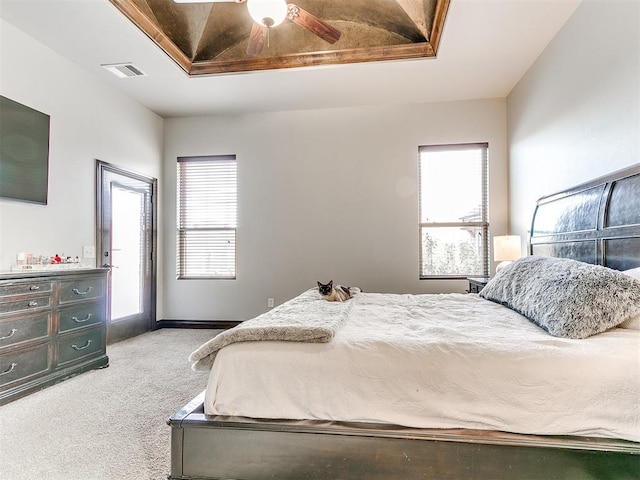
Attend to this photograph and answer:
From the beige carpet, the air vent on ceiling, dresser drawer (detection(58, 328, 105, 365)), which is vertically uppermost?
the air vent on ceiling

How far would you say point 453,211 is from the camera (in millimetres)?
4414

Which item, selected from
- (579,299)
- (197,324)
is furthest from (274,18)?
(197,324)

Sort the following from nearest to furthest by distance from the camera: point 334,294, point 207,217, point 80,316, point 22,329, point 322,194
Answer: point 22,329
point 334,294
point 80,316
point 322,194
point 207,217

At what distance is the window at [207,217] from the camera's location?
478 centimetres

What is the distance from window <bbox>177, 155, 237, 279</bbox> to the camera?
188 inches

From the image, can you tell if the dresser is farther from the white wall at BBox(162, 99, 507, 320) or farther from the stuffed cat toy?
the stuffed cat toy

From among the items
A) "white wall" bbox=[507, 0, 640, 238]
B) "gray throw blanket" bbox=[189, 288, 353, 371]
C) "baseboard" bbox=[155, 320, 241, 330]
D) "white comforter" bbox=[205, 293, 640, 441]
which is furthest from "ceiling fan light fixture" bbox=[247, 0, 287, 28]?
"baseboard" bbox=[155, 320, 241, 330]

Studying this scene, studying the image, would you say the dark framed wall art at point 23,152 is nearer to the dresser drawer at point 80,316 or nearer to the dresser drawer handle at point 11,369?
the dresser drawer at point 80,316

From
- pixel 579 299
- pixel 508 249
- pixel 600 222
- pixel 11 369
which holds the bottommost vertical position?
pixel 11 369

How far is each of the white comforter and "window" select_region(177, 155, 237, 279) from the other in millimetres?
3480

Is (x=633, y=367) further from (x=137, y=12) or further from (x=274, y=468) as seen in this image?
(x=137, y=12)

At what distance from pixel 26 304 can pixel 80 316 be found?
0.50 metres

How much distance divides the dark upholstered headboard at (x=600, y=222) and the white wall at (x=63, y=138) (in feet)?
14.0

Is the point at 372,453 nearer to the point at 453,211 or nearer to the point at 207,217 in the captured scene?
the point at 453,211
